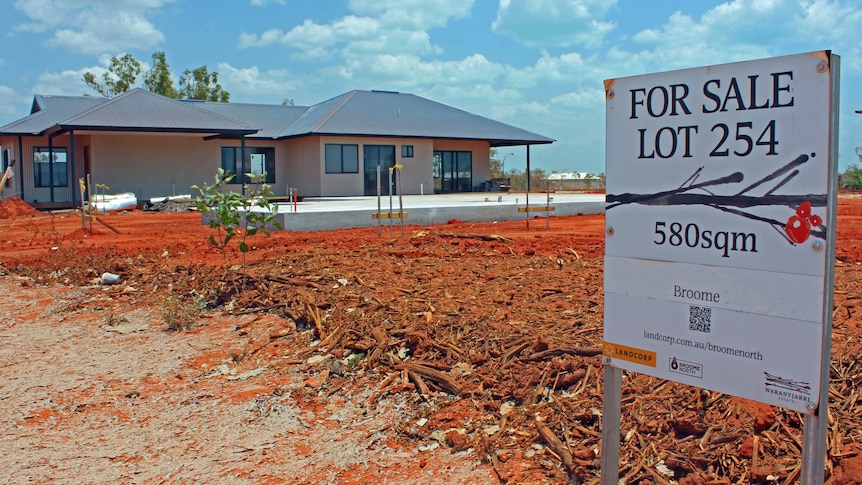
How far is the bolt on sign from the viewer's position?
240cm

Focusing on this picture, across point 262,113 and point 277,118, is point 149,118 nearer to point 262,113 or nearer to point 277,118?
point 277,118

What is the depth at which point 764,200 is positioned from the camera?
2498 millimetres

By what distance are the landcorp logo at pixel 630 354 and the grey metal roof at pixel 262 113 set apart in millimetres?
32290

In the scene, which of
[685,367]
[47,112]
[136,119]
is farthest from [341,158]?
[685,367]

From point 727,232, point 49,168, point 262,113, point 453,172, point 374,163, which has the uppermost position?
point 262,113

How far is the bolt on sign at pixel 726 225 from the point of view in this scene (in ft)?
7.86

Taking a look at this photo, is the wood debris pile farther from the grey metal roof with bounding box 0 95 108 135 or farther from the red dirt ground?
the grey metal roof with bounding box 0 95 108 135

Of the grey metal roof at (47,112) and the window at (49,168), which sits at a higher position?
the grey metal roof at (47,112)

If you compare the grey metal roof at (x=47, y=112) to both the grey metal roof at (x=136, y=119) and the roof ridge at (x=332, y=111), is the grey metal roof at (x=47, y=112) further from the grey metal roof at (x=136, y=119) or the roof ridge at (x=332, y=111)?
the roof ridge at (x=332, y=111)

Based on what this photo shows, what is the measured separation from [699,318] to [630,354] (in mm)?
333

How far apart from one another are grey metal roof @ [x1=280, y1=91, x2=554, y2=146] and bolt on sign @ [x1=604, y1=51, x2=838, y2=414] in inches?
1102

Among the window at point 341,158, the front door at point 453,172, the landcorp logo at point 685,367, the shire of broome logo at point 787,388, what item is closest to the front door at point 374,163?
the window at point 341,158

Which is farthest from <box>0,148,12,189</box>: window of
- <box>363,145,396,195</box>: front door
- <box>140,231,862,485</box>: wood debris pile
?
<box>140,231,862,485</box>: wood debris pile

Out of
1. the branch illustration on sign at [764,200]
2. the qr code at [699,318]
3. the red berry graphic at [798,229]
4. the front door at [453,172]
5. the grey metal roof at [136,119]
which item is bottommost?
the qr code at [699,318]
